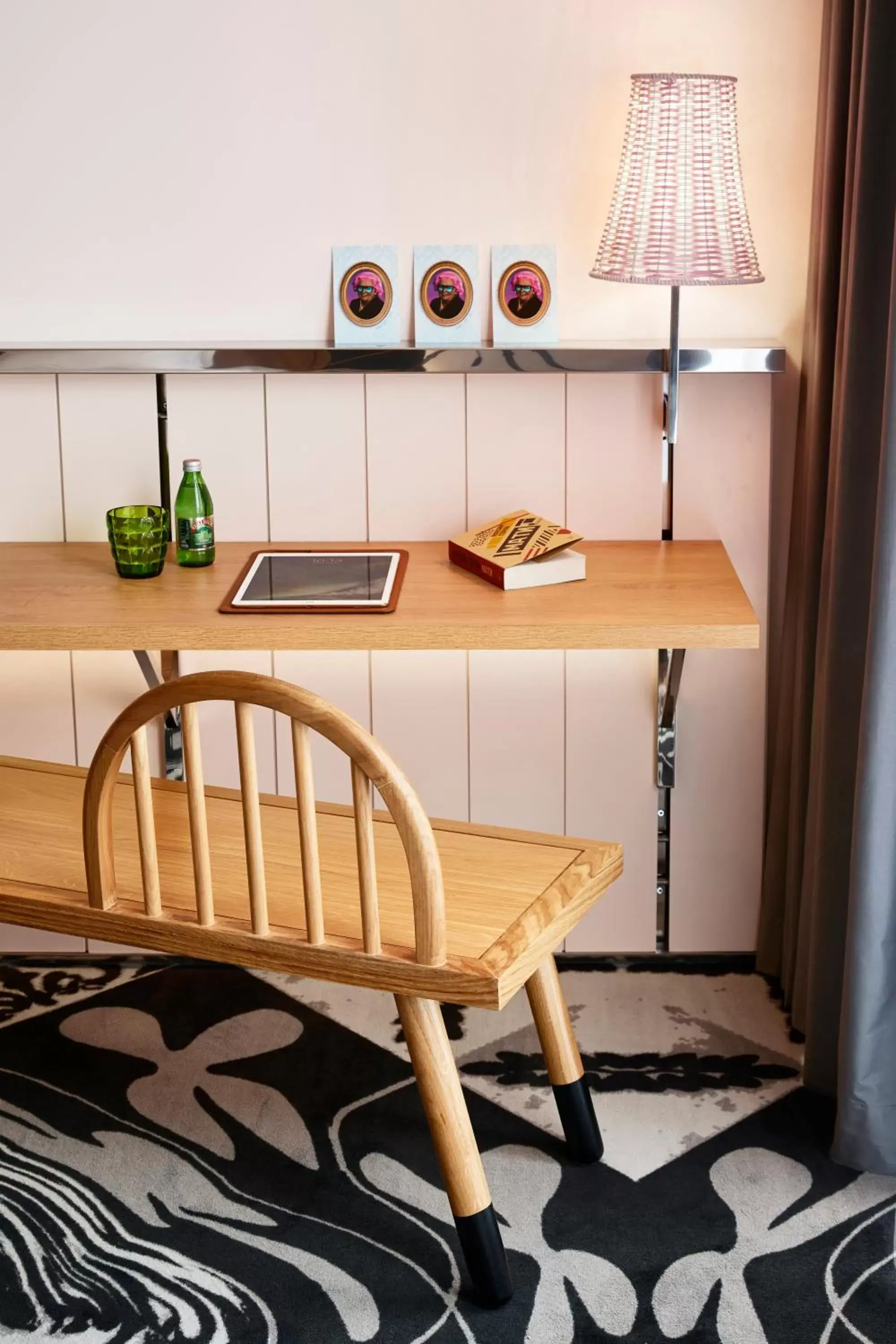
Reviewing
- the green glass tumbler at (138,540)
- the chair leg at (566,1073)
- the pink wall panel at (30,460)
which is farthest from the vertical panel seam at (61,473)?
the chair leg at (566,1073)

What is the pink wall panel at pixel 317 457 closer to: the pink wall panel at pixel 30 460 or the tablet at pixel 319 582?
the tablet at pixel 319 582

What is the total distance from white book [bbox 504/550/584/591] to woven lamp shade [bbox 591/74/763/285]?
414 millimetres

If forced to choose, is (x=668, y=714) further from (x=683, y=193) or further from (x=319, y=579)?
(x=683, y=193)

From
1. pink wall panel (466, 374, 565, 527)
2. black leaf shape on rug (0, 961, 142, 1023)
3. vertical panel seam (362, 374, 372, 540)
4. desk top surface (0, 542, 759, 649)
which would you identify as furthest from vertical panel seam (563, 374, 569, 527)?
black leaf shape on rug (0, 961, 142, 1023)

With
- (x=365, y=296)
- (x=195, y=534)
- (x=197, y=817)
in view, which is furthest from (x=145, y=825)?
(x=365, y=296)

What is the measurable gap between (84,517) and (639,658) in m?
0.99

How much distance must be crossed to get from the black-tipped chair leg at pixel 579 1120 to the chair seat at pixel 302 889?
333 mm

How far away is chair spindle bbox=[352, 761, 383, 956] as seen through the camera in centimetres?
147

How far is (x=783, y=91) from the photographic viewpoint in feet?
7.40

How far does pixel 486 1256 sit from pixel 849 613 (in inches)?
38.1

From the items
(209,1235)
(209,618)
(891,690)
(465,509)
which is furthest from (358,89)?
(209,1235)

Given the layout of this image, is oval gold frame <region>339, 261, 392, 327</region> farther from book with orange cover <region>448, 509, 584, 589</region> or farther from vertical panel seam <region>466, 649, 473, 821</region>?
vertical panel seam <region>466, 649, 473, 821</region>

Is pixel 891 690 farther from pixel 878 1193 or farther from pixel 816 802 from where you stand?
pixel 878 1193

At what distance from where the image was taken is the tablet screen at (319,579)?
2016mm
